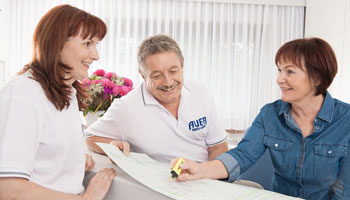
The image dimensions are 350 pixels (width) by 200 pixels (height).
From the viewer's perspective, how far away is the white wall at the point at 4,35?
391 cm

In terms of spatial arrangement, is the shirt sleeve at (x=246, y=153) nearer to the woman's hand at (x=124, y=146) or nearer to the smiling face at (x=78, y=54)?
the woman's hand at (x=124, y=146)

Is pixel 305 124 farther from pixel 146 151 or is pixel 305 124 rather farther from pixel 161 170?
pixel 146 151

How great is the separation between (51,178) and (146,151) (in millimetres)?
613

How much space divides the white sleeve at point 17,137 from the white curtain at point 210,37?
3.53 metres

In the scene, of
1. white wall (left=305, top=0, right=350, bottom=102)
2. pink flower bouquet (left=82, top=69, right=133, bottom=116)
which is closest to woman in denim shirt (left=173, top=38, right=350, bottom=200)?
pink flower bouquet (left=82, top=69, right=133, bottom=116)

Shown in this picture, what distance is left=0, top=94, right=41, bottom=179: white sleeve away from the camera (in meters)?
0.77

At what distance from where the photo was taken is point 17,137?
782 millimetres

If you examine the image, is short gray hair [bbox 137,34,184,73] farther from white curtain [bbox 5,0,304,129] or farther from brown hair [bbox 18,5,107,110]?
white curtain [bbox 5,0,304,129]

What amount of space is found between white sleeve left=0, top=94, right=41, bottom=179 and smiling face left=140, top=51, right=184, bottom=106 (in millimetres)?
705

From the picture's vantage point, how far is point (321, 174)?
1.17 m

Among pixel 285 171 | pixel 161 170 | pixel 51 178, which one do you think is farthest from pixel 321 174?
pixel 51 178

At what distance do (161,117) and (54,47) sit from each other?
719 mm

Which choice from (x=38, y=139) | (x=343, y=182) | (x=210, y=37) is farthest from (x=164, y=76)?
(x=210, y=37)

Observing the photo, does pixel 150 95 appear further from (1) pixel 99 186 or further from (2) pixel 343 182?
(2) pixel 343 182
